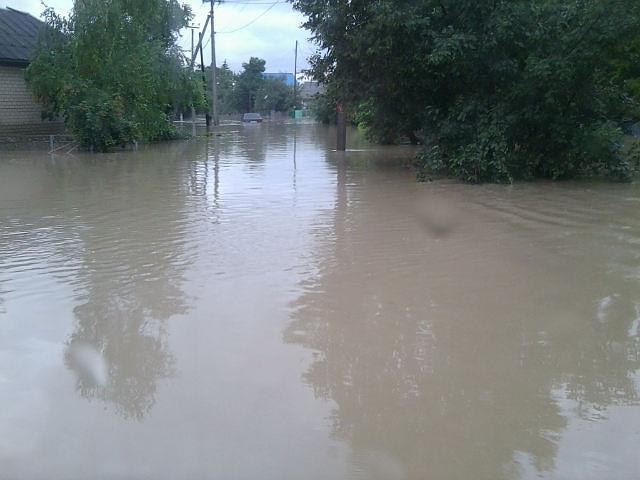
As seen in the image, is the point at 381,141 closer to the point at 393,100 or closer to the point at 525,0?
the point at 393,100

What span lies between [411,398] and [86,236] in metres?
6.72

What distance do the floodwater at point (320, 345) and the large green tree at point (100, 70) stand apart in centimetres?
1367

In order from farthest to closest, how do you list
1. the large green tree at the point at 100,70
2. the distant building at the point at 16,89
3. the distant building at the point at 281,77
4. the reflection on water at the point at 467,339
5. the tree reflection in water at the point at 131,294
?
the distant building at the point at 281,77 → the distant building at the point at 16,89 → the large green tree at the point at 100,70 → the tree reflection in water at the point at 131,294 → the reflection on water at the point at 467,339

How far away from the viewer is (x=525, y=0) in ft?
49.6

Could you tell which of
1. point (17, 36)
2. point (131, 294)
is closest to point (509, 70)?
point (131, 294)

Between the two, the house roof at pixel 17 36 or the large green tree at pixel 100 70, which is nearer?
the large green tree at pixel 100 70

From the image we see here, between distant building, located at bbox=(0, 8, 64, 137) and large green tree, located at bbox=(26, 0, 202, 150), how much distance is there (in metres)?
1.62

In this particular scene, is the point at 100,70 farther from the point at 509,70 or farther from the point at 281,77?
the point at 281,77

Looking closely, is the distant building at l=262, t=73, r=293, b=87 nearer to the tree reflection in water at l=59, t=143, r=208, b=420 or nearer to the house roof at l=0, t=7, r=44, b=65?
the house roof at l=0, t=7, r=44, b=65

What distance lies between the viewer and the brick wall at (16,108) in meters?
26.5

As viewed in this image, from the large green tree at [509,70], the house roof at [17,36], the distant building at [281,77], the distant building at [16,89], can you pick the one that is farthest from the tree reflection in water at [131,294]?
the distant building at [281,77]

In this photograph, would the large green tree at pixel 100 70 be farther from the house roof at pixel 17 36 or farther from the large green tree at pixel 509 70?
the large green tree at pixel 509 70

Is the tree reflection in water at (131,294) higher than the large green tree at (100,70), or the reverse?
the large green tree at (100,70)

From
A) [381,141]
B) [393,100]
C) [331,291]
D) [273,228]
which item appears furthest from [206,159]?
[331,291]
